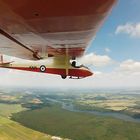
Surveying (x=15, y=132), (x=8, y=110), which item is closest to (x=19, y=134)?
(x=15, y=132)

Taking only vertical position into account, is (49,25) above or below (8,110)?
above

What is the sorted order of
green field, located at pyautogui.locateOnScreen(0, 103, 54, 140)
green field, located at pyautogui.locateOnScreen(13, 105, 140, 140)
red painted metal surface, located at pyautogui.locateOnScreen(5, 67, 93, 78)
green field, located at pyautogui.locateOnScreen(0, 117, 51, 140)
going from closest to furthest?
red painted metal surface, located at pyautogui.locateOnScreen(5, 67, 93, 78)
green field, located at pyautogui.locateOnScreen(0, 117, 51, 140)
green field, located at pyautogui.locateOnScreen(0, 103, 54, 140)
green field, located at pyautogui.locateOnScreen(13, 105, 140, 140)

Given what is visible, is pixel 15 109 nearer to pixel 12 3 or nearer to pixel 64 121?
pixel 64 121

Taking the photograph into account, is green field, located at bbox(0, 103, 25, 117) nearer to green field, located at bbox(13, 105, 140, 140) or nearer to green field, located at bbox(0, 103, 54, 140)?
green field, located at bbox(0, 103, 54, 140)

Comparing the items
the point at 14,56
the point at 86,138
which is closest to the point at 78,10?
the point at 14,56

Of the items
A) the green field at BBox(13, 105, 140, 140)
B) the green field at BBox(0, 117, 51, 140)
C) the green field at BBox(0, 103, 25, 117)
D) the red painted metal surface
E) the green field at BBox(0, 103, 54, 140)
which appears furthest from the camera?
the green field at BBox(0, 103, 25, 117)

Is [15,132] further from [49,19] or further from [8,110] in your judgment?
[49,19]

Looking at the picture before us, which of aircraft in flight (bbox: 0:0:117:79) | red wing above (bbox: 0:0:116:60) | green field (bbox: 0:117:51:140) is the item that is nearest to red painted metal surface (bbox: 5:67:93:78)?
aircraft in flight (bbox: 0:0:117:79)
